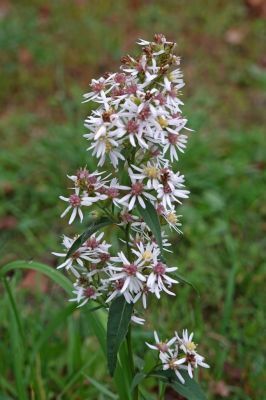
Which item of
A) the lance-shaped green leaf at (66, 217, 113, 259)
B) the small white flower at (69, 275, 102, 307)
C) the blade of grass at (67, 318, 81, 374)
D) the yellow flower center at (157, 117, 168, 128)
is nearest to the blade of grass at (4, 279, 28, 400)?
the blade of grass at (67, 318, 81, 374)

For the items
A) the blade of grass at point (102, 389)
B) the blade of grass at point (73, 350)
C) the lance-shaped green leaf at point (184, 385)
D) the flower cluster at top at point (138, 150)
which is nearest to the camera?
the flower cluster at top at point (138, 150)

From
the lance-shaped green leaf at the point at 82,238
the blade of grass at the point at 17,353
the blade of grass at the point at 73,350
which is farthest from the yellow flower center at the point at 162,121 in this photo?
the blade of grass at the point at 73,350

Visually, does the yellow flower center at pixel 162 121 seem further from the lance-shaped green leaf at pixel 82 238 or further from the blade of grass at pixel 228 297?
the blade of grass at pixel 228 297

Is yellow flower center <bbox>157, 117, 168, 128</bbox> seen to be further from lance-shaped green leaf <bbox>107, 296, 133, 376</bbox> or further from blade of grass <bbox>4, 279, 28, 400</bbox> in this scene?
blade of grass <bbox>4, 279, 28, 400</bbox>

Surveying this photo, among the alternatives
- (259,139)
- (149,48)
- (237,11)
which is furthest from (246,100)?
(149,48)

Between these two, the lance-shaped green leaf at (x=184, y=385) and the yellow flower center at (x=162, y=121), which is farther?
the lance-shaped green leaf at (x=184, y=385)
